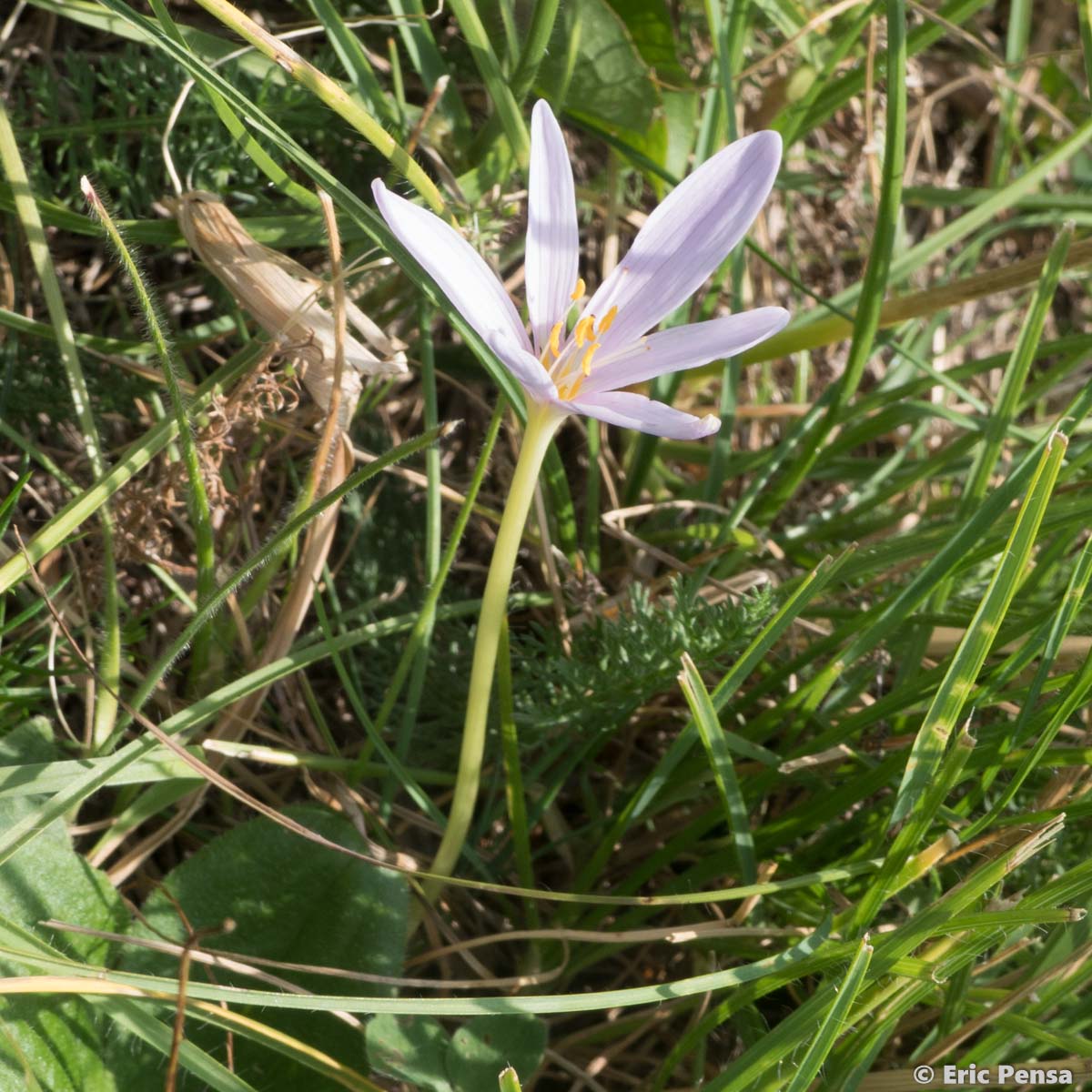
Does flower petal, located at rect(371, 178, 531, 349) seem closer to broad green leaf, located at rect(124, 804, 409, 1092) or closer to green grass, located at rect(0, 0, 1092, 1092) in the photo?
green grass, located at rect(0, 0, 1092, 1092)

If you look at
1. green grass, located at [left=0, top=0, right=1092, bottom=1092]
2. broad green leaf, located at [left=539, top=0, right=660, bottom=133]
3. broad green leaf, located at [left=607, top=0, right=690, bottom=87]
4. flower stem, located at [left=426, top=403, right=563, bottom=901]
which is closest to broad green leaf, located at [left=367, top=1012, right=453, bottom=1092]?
green grass, located at [left=0, top=0, right=1092, bottom=1092]

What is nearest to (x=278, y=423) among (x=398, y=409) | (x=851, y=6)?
(x=398, y=409)

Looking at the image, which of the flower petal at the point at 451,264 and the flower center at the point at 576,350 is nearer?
the flower petal at the point at 451,264

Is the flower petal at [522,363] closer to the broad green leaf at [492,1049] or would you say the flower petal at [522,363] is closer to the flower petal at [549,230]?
the flower petal at [549,230]

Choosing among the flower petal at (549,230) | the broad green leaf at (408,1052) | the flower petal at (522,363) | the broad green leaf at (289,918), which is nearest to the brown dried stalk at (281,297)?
the flower petal at (549,230)

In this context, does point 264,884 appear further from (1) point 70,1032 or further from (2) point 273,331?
(2) point 273,331

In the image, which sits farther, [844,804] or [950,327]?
[950,327]

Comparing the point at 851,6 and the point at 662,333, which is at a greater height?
the point at 851,6

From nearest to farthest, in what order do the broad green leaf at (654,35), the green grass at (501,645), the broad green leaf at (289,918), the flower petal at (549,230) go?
the flower petal at (549,230) < the green grass at (501,645) < the broad green leaf at (289,918) < the broad green leaf at (654,35)
